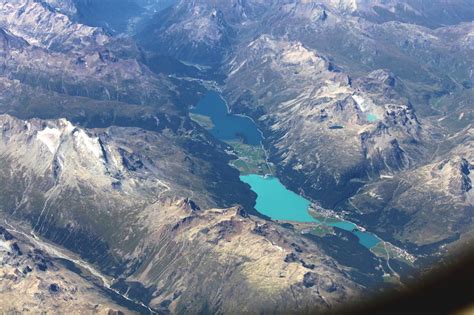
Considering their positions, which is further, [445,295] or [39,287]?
[39,287]

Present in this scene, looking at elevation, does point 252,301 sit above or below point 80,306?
above

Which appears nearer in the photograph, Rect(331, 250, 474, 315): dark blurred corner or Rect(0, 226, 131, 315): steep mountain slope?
Rect(331, 250, 474, 315): dark blurred corner

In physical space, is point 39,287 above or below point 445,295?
below

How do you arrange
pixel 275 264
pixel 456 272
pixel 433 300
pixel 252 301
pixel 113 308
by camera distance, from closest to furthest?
pixel 433 300 → pixel 456 272 → pixel 113 308 → pixel 252 301 → pixel 275 264

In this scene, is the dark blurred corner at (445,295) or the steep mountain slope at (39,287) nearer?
the dark blurred corner at (445,295)

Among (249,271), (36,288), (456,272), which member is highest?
(249,271)

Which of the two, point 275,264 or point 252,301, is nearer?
point 252,301

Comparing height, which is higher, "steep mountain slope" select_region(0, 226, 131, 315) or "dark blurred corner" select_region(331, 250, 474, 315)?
"dark blurred corner" select_region(331, 250, 474, 315)

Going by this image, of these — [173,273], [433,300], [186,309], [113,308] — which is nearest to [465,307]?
[433,300]

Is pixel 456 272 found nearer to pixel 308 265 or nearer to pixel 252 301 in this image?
pixel 252 301

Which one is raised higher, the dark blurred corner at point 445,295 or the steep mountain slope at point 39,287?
the dark blurred corner at point 445,295

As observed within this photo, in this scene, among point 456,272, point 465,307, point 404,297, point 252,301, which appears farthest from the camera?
point 252,301
